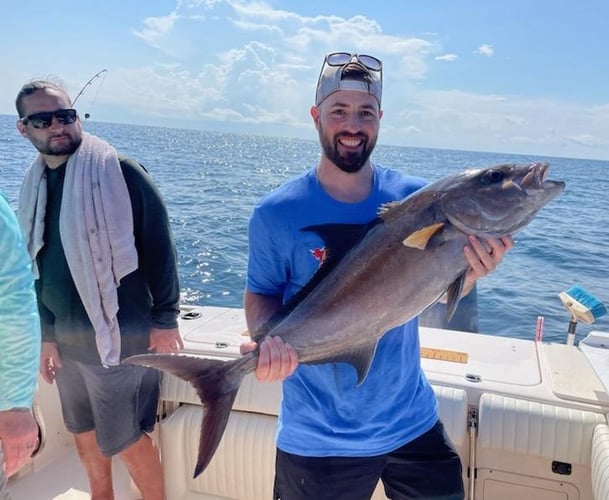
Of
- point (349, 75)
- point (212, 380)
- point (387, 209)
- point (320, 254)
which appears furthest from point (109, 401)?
point (349, 75)

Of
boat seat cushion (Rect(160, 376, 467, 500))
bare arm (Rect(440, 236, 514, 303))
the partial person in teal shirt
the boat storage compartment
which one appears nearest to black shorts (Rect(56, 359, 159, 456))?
boat seat cushion (Rect(160, 376, 467, 500))

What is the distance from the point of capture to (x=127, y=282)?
9.94 feet

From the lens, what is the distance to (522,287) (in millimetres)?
10445

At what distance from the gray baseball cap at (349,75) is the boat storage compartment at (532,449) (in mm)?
1691

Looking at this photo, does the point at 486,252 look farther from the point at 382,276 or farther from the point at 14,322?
the point at 14,322

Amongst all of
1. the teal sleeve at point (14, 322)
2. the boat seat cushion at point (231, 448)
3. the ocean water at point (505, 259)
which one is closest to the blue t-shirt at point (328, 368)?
the teal sleeve at point (14, 322)

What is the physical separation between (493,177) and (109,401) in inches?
88.0

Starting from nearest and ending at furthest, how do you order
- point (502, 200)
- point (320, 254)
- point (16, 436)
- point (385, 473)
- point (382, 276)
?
point (16, 436) < point (502, 200) < point (382, 276) < point (320, 254) < point (385, 473)

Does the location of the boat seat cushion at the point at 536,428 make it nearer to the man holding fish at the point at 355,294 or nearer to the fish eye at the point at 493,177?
the man holding fish at the point at 355,294

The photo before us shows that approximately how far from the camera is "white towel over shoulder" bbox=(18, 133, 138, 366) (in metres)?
2.89

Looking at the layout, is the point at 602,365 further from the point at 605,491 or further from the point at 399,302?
the point at 399,302

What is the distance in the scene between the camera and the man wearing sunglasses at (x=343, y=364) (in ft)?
6.78

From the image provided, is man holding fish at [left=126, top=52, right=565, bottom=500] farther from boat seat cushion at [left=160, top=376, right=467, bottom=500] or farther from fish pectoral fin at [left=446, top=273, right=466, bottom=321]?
boat seat cushion at [left=160, top=376, right=467, bottom=500]

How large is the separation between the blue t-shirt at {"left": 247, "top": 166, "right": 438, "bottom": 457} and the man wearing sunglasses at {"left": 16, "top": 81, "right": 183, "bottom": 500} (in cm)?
107
